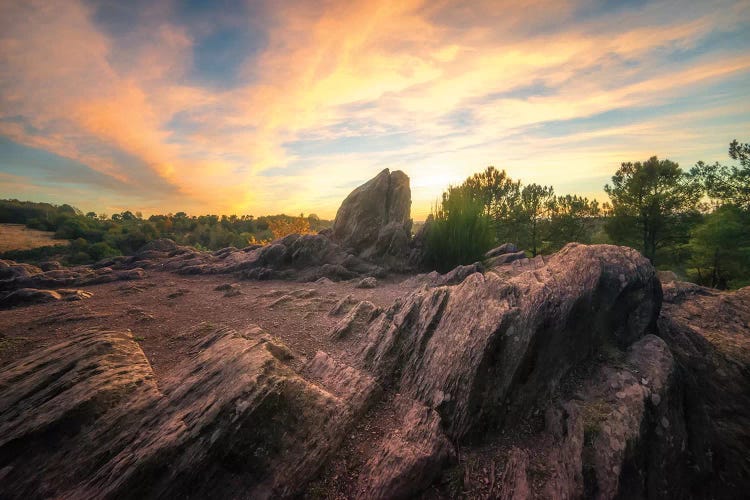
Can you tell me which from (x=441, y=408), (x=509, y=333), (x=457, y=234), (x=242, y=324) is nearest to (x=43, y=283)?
(x=242, y=324)

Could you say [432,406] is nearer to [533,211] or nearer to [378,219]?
[378,219]

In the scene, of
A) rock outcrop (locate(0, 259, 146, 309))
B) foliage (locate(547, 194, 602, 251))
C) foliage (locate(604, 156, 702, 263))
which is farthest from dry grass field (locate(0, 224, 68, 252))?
foliage (locate(604, 156, 702, 263))

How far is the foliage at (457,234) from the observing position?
21.3 meters

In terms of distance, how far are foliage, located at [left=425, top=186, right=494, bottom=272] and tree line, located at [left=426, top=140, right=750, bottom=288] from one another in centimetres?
7

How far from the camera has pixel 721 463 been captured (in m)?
5.26

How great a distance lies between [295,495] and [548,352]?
577 centimetres

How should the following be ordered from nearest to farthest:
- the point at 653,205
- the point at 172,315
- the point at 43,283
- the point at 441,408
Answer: the point at 441,408 → the point at 172,315 → the point at 43,283 → the point at 653,205

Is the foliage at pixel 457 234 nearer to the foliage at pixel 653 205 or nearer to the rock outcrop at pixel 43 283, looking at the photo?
the rock outcrop at pixel 43 283

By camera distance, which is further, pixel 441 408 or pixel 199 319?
pixel 199 319

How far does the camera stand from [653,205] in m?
37.6

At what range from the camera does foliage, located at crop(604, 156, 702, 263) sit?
36875mm

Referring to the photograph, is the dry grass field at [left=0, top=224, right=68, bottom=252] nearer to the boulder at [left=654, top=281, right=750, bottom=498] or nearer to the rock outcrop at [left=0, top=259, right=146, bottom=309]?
the rock outcrop at [left=0, top=259, right=146, bottom=309]

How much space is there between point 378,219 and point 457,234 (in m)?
7.56

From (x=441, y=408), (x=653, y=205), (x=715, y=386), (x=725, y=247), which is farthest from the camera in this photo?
(x=653, y=205)
